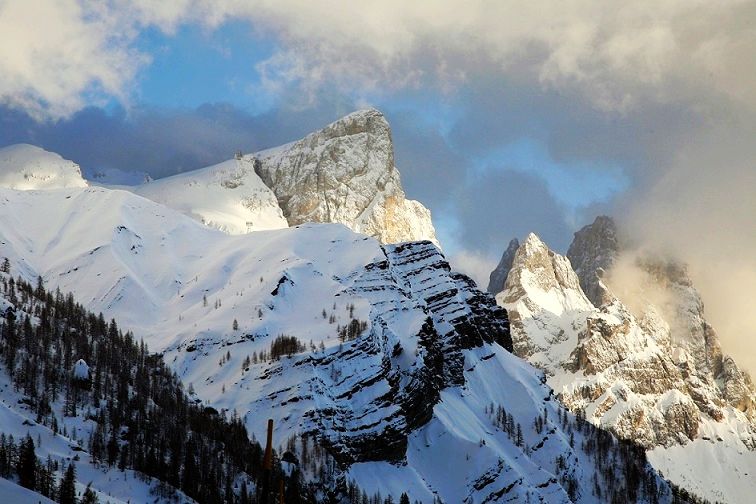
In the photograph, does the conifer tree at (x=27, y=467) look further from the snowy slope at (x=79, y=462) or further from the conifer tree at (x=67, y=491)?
the snowy slope at (x=79, y=462)

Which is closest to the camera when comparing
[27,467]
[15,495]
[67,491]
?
[15,495]

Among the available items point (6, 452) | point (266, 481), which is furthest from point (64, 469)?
point (266, 481)

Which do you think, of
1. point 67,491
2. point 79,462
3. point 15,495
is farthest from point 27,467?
point 15,495

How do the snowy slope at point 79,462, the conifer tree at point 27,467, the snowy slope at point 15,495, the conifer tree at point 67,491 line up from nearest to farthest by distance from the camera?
the snowy slope at point 15,495 → the conifer tree at point 67,491 → the conifer tree at point 27,467 → the snowy slope at point 79,462

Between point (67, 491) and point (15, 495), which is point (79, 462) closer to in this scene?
point (67, 491)

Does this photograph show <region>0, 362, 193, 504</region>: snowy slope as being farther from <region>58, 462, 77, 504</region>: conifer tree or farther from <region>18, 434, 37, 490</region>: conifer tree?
<region>58, 462, 77, 504</region>: conifer tree

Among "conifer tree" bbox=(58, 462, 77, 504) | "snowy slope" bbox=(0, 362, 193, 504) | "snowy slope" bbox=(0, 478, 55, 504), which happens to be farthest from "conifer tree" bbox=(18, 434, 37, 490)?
"snowy slope" bbox=(0, 478, 55, 504)

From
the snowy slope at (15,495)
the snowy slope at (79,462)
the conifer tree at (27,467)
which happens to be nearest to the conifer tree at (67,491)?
the conifer tree at (27,467)

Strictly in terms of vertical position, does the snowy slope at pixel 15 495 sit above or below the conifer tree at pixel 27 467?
below

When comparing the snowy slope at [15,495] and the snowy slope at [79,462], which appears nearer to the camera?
the snowy slope at [15,495]

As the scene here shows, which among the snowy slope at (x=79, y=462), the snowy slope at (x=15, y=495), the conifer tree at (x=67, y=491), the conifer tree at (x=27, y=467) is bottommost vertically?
the snowy slope at (x=15, y=495)

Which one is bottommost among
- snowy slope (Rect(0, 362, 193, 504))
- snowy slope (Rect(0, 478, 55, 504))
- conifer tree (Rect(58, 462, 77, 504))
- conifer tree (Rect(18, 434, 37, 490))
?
snowy slope (Rect(0, 478, 55, 504))

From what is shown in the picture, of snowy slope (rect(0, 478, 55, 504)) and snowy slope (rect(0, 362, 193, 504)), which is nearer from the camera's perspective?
snowy slope (rect(0, 478, 55, 504))

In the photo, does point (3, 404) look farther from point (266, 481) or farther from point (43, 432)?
point (266, 481)
